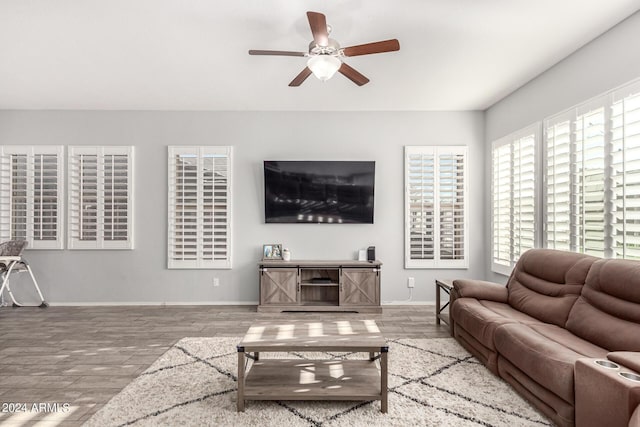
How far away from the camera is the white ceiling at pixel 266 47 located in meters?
2.63

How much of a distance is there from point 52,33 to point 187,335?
3.08 meters

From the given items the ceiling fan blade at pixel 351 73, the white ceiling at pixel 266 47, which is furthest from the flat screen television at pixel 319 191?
the ceiling fan blade at pixel 351 73

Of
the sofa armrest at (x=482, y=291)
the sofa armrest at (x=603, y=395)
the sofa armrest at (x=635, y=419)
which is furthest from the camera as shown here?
the sofa armrest at (x=482, y=291)

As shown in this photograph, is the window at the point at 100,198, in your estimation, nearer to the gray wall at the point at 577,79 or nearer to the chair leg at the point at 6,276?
the chair leg at the point at 6,276

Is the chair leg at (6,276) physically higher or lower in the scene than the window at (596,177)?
lower

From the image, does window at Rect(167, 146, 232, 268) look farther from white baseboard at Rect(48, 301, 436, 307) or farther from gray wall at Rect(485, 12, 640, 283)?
gray wall at Rect(485, 12, 640, 283)

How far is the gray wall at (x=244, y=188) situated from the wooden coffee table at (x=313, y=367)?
248cm

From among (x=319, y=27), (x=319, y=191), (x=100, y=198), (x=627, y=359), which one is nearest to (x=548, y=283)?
(x=627, y=359)

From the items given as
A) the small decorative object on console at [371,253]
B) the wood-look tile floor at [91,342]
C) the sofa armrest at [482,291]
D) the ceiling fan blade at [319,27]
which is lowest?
the wood-look tile floor at [91,342]

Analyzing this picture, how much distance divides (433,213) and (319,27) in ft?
11.3

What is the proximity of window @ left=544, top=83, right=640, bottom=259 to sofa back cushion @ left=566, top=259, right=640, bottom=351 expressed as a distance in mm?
437

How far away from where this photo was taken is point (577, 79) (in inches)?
130

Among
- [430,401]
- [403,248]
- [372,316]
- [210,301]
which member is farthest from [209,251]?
[430,401]

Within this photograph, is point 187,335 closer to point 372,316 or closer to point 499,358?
point 372,316
